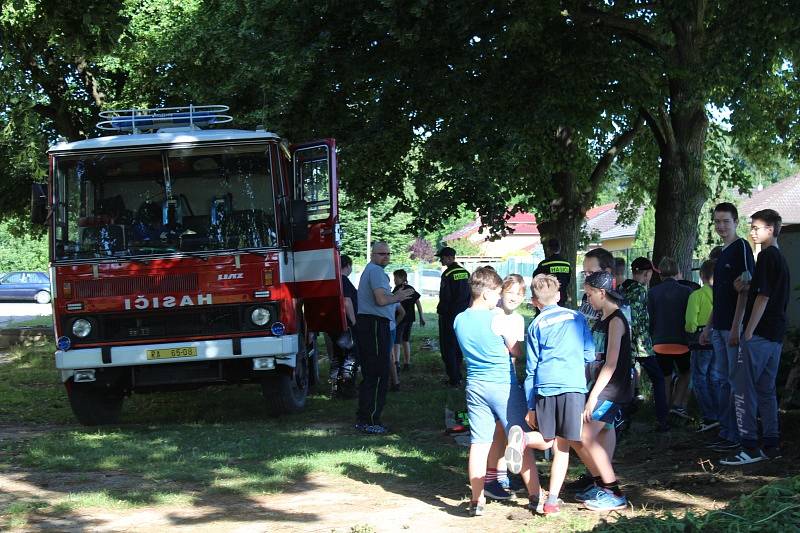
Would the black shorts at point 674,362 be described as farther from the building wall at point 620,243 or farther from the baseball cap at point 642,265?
the building wall at point 620,243

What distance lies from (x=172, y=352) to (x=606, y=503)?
5.42m

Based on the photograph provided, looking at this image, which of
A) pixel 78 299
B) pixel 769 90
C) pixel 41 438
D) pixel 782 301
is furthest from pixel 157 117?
pixel 769 90

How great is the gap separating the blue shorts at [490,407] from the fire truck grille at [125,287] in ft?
15.3

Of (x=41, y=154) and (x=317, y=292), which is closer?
(x=317, y=292)

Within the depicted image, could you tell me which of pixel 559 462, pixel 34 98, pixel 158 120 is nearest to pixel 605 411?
pixel 559 462

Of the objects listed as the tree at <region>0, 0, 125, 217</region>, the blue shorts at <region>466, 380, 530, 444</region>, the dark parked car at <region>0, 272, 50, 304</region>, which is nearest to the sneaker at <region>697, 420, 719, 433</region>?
the blue shorts at <region>466, 380, 530, 444</region>

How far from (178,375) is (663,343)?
5030 mm

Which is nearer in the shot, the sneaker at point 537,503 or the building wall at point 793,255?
the sneaker at point 537,503

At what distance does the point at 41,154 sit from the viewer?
19.8m

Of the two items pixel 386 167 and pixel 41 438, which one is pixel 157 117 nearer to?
pixel 41 438

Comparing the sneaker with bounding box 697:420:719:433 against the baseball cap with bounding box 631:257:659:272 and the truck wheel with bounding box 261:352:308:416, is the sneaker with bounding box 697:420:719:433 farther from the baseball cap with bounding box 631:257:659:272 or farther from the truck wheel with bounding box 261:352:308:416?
the truck wheel with bounding box 261:352:308:416

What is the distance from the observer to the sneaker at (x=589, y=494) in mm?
6473

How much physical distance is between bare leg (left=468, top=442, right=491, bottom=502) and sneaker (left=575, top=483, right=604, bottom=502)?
2.37ft

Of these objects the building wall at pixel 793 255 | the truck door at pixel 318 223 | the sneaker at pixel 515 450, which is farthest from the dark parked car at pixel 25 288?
the sneaker at pixel 515 450
